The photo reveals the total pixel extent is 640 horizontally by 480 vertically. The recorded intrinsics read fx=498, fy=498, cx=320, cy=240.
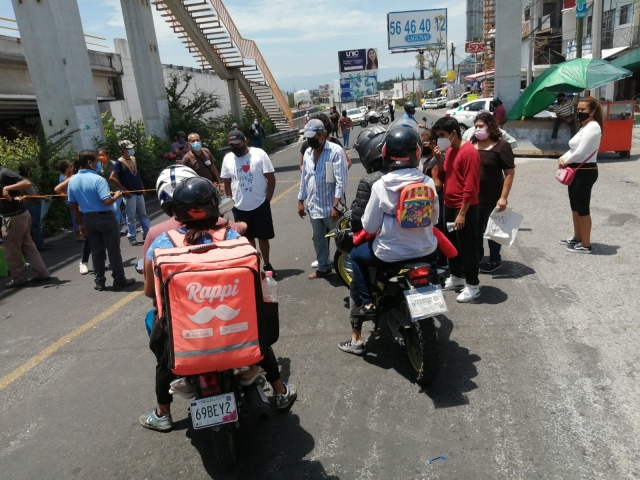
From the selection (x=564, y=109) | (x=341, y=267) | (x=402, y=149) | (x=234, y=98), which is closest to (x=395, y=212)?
(x=402, y=149)

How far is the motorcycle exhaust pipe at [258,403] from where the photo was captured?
279 centimetres

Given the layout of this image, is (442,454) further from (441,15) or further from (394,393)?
(441,15)

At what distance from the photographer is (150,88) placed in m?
16.0

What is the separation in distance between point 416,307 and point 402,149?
1.11 m

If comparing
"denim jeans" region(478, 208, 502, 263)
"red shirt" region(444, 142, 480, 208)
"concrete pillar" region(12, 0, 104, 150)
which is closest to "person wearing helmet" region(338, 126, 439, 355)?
"red shirt" region(444, 142, 480, 208)

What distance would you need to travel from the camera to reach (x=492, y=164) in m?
5.42

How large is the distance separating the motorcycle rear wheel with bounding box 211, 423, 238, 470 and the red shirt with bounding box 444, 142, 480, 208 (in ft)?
10.1

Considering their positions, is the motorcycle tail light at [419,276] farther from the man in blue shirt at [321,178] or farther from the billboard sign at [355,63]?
the billboard sign at [355,63]

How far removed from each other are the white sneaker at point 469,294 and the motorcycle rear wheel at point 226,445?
2.93 m

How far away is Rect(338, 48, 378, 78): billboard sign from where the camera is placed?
181 ft

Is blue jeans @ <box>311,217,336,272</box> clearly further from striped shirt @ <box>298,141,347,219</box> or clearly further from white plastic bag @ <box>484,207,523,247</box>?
white plastic bag @ <box>484,207,523,247</box>

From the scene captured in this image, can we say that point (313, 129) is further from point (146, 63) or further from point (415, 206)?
point (146, 63)

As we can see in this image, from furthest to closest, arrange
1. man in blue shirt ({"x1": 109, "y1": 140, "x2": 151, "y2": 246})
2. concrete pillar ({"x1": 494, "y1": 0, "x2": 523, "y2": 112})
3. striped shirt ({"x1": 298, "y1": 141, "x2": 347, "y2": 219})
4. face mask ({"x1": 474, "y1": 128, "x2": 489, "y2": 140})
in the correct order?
1. concrete pillar ({"x1": 494, "y1": 0, "x2": 523, "y2": 112})
2. man in blue shirt ({"x1": 109, "y1": 140, "x2": 151, "y2": 246})
3. striped shirt ({"x1": 298, "y1": 141, "x2": 347, "y2": 219})
4. face mask ({"x1": 474, "y1": 128, "x2": 489, "y2": 140})

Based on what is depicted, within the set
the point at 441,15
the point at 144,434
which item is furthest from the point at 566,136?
the point at 441,15
